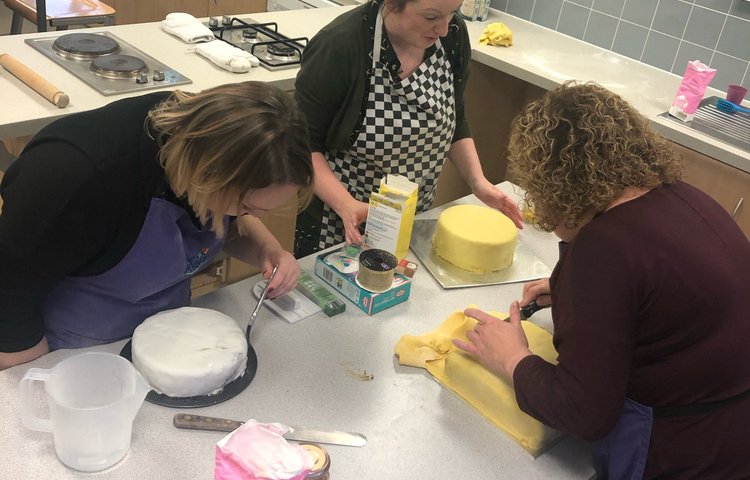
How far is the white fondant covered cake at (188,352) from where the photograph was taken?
1.14m

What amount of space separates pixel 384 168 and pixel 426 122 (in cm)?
16

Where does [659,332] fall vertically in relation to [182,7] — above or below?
above

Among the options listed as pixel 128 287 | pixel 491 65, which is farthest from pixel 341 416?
pixel 491 65

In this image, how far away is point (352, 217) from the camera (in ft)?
5.33

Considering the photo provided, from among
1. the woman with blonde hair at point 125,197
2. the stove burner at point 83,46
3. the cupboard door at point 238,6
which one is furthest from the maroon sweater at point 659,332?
the cupboard door at point 238,6

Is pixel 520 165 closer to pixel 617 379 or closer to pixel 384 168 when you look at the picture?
pixel 617 379

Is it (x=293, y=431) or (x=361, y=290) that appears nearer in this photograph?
(x=293, y=431)

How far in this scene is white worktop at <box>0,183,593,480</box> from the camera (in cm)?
105

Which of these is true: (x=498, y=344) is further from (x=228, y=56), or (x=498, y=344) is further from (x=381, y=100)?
(x=228, y=56)

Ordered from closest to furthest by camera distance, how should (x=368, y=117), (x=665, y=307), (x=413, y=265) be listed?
1. (x=665, y=307)
2. (x=413, y=265)
3. (x=368, y=117)

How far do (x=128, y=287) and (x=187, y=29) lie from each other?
1505 millimetres

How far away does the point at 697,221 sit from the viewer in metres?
1.12

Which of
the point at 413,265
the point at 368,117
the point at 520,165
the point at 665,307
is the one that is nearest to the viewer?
the point at 665,307

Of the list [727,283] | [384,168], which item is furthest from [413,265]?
[727,283]
